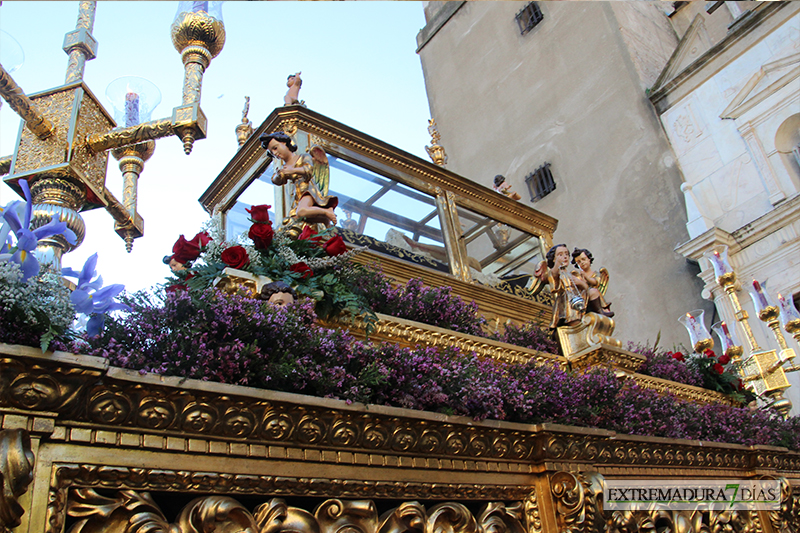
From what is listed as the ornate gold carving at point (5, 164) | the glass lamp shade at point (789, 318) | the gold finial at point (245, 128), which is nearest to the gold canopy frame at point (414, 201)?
the gold finial at point (245, 128)

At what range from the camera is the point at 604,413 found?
12.0ft

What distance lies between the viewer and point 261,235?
11.6ft

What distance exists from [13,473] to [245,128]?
5.61 meters

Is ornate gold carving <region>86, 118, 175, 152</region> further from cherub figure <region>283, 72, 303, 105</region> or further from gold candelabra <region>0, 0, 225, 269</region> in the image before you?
cherub figure <region>283, 72, 303, 105</region>

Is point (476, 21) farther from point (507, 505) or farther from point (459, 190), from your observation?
point (507, 505)

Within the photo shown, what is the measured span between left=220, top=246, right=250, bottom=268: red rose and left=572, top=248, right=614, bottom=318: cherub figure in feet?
11.4

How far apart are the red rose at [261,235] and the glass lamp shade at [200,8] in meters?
1.29

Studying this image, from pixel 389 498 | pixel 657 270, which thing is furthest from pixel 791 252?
pixel 389 498

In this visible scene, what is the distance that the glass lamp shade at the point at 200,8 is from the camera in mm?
3576

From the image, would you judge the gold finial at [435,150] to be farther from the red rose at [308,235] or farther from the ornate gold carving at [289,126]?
the red rose at [308,235]

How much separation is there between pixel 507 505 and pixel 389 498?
752mm

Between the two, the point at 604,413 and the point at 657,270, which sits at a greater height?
the point at 657,270

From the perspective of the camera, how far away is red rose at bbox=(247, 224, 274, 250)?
3.55 metres

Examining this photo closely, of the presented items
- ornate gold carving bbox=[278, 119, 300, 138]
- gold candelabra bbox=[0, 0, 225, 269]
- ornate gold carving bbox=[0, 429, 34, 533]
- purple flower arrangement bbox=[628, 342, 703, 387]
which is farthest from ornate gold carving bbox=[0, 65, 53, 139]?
purple flower arrangement bbox=[628, 342, 703, 387]
